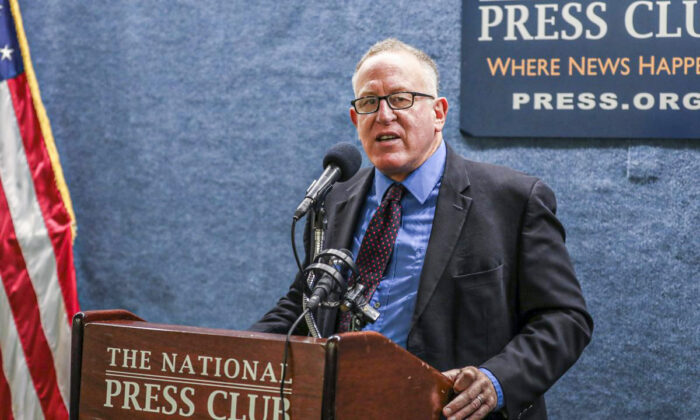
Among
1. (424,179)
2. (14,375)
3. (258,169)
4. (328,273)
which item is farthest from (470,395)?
(14,375)

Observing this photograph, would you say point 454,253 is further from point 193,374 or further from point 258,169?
A: point 258,169

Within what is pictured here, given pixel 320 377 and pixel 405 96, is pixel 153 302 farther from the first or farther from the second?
pixel 320 377

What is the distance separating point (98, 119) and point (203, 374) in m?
1.86

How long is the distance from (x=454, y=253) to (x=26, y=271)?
1501mm

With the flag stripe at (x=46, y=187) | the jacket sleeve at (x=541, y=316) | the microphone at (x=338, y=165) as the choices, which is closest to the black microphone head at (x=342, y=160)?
the microphone at (x=338, y=165)

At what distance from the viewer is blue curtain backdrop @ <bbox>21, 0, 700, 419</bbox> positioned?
2002 mm

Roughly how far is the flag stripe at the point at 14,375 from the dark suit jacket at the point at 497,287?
1131mm

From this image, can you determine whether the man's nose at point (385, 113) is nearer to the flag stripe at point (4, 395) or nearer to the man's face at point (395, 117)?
the man's face at point (395, 117)

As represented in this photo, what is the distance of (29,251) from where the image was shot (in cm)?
221

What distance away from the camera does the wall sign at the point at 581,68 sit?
6.55 feet

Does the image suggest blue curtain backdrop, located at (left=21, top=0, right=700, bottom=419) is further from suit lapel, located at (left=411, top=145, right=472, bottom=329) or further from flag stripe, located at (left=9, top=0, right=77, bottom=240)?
suit lapel, located at (left=411, top=145, right=472, bottom=329)

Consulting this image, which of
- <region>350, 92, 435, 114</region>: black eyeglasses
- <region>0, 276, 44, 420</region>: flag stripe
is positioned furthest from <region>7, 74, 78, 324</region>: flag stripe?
<region>350, 92, 435, 114</region>: black eyeglasses

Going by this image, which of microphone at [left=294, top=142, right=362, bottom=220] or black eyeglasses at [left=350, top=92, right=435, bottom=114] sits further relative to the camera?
black eyeglasses at [left=350, top=92, right=435, bottom=114]

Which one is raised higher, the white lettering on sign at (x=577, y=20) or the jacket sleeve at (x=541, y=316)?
the white lettering on sign at (x=577, y=20)
